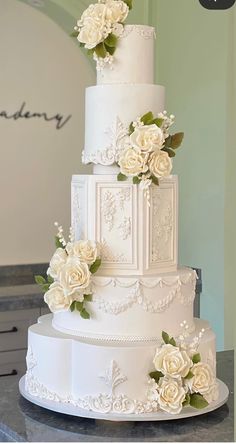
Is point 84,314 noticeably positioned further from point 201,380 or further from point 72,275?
point 201,380

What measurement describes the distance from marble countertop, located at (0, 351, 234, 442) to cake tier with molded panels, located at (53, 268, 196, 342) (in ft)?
0.83

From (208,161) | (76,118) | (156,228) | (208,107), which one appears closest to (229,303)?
(208,161)

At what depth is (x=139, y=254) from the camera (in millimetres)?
2297

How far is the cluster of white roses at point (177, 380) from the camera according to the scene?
6.95ft

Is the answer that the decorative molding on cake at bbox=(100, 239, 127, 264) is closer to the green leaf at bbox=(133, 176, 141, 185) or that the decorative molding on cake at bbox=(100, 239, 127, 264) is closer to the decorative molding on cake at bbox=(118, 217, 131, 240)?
the decorative molding on cake at bbox=(118, 217, 131, 240)

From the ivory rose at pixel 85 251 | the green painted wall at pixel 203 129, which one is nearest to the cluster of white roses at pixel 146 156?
the ivory rose at pixel 85 251

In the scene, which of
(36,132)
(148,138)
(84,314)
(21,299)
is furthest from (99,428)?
(36,132)

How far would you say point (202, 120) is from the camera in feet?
13.5

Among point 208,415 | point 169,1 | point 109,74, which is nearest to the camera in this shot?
point 208,415

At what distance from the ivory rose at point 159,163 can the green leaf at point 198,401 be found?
2.11ft

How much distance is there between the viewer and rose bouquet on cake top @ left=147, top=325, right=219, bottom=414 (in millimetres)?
2121

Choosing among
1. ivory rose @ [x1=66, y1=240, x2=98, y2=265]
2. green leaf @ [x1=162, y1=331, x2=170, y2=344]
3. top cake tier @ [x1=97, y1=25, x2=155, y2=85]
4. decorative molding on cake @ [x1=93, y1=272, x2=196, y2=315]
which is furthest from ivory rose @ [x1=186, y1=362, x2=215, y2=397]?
top cake tier @ [x1=97, y1=25, x2=155, y2=85]

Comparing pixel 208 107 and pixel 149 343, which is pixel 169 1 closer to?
pixel 208 107

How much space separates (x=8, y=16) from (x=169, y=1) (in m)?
0.94
